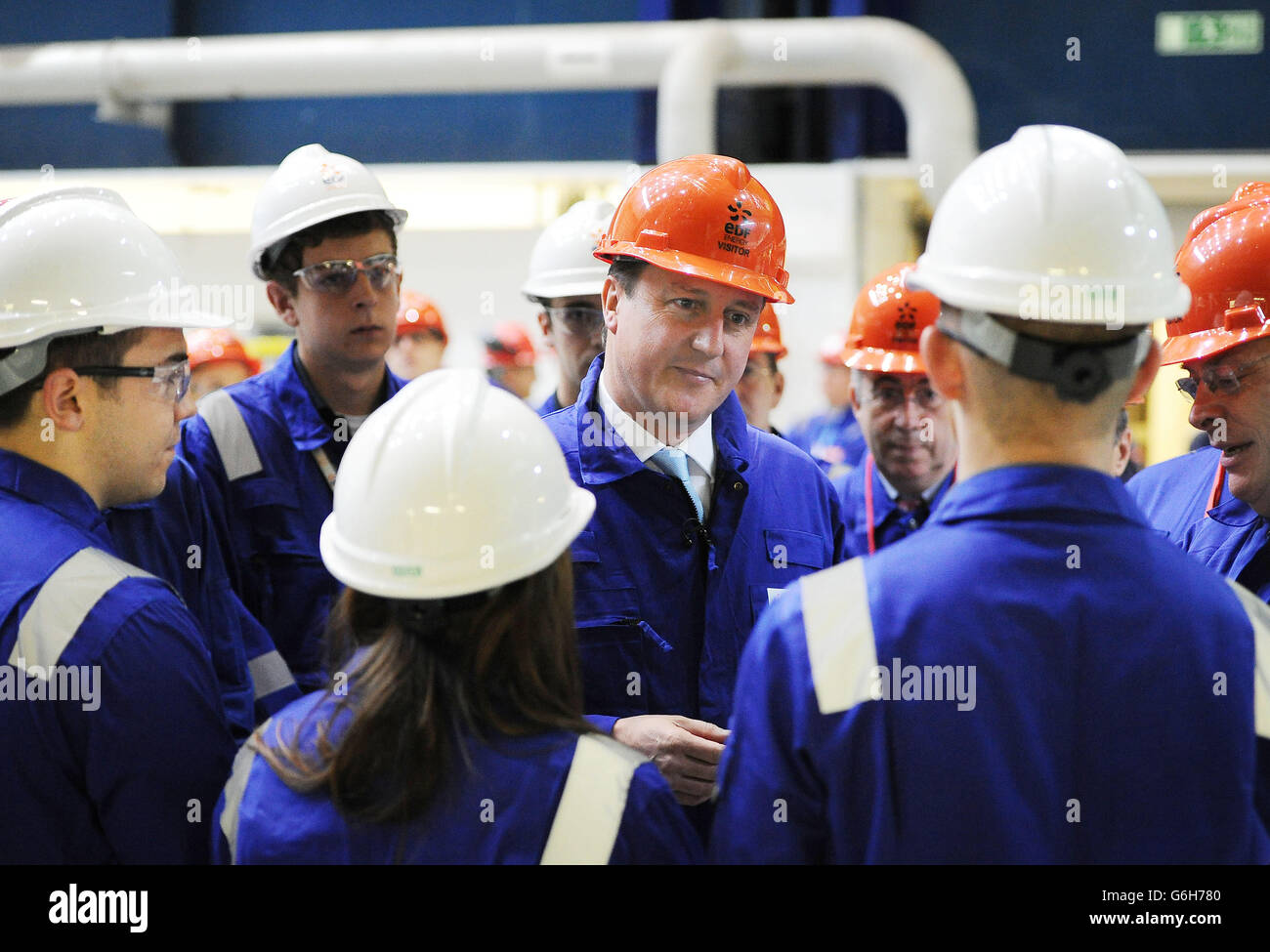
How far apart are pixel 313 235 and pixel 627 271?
1.05 meters

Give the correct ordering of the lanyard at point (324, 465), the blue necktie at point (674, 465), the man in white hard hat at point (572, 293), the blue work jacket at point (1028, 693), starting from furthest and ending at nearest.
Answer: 1. the man in white hard hat at point (572, 293)
2. the lanyard at point (324, 465)
3. the blue necktie at point (674, 465)
4. the blue work jacket at point (1028, 693)

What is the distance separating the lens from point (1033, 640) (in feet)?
4.68

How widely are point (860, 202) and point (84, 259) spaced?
745cm

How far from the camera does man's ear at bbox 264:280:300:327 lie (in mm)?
3189

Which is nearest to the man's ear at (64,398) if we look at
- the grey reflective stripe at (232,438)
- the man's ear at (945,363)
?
the grey reflective stripe at (232,438)

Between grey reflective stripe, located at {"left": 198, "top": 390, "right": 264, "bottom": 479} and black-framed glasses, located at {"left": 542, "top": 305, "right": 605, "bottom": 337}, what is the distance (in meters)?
1.16

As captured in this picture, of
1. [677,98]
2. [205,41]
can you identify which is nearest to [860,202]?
[677,98]

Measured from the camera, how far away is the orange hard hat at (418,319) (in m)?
6.46

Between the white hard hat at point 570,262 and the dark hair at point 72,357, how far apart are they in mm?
1920

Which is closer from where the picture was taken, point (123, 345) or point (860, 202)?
point (123, 345)

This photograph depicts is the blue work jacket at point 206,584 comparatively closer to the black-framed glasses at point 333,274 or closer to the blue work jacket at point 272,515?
the blue work jacket at point 272,515

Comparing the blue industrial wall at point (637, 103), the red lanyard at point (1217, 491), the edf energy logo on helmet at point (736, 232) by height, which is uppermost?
the blue industrial wall at point (637, 103)
